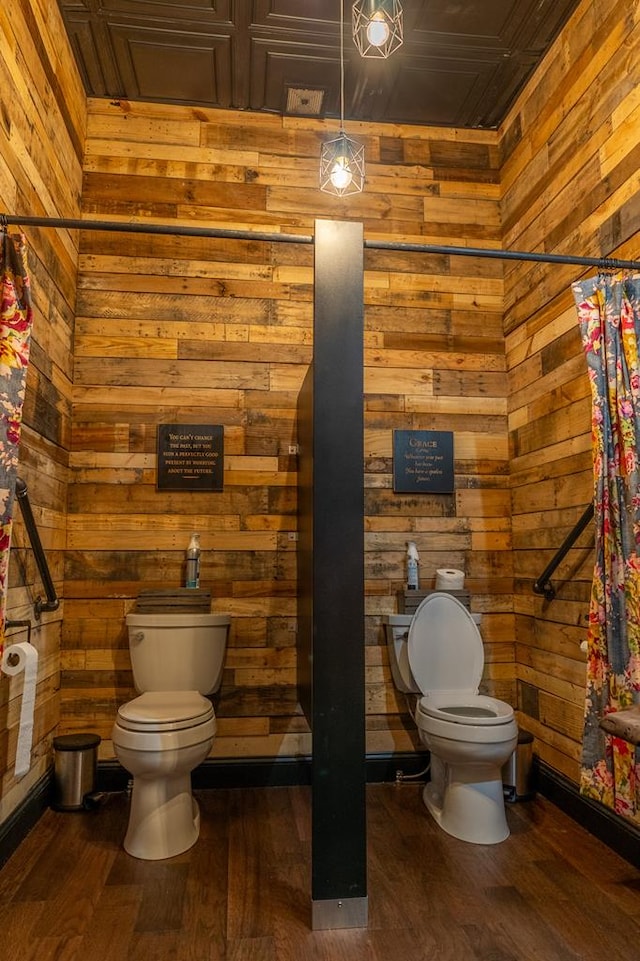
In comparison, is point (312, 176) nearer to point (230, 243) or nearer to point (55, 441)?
point (230, 243)

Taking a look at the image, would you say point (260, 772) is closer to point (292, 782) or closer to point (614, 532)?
point (292, 782)

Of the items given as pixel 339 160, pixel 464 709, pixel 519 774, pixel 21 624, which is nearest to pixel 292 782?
pixel 464 709

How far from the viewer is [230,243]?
3.28m

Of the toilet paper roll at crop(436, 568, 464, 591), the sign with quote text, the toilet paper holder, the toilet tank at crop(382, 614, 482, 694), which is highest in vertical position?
the sign with quote text

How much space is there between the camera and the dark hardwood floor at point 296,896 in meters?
1.78

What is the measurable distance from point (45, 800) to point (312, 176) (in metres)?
3.21

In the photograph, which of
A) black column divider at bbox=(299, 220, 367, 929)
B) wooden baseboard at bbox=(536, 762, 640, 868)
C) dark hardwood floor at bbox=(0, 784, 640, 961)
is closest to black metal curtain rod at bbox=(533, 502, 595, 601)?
wooden baseboard at bbox=(536, 762, 640, 868)

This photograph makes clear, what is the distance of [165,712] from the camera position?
2391 mm

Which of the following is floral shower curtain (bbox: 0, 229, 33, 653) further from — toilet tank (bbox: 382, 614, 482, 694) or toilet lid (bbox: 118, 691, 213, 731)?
toilet tank (bbox: 382, 614, 482, 694)

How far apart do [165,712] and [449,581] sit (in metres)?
1.42

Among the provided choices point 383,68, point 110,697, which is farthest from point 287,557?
point 383,68

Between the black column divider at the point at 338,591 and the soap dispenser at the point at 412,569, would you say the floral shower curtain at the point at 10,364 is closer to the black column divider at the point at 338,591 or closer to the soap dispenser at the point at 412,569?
the black column divider at the point at 338,591

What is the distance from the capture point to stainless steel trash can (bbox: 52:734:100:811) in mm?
2713

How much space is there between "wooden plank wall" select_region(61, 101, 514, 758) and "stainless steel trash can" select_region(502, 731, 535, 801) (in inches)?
15.3
